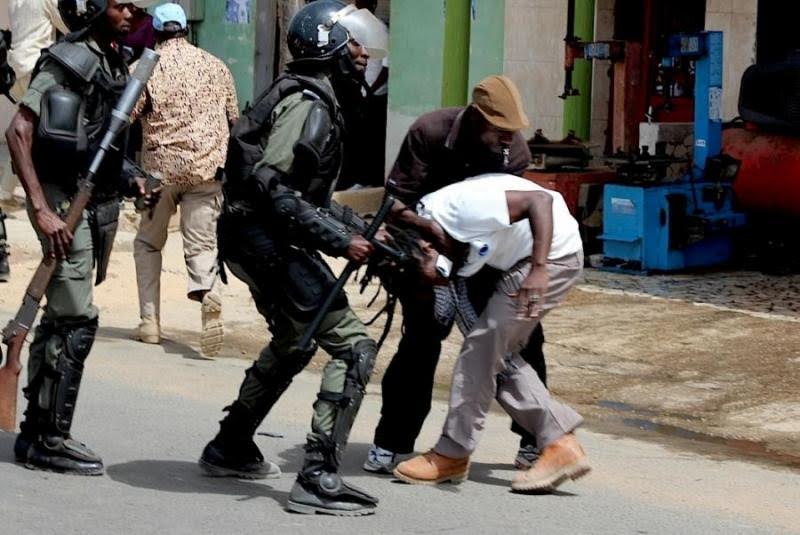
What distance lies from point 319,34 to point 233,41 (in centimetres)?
989

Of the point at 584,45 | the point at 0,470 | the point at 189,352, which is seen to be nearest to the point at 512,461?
the point at 0,470

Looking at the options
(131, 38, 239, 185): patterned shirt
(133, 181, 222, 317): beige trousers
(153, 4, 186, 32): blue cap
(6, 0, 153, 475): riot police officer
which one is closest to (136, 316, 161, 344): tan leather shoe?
(133, 181, 222, 317): beige trousers

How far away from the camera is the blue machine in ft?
38.0

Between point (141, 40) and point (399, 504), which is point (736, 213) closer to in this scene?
point (141, 40)

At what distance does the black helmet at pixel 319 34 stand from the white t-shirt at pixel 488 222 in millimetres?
641

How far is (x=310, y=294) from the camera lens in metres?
5.78

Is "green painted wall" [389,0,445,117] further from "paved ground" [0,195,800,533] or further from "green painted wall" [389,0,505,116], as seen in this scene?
"paved ground" [0,195,800,533]

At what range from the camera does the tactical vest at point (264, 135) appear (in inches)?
229

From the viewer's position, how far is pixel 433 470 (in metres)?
6.27

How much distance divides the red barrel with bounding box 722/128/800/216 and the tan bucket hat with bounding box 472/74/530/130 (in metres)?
5.90

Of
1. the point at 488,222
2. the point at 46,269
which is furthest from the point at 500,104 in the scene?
the point at 46,269

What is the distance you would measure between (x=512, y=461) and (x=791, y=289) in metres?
4.90

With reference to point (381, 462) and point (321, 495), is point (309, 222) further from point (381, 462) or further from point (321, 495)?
point (381, 462)

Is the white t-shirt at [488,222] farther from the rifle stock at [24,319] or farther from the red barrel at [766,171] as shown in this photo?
the red barrel at [766,171]
